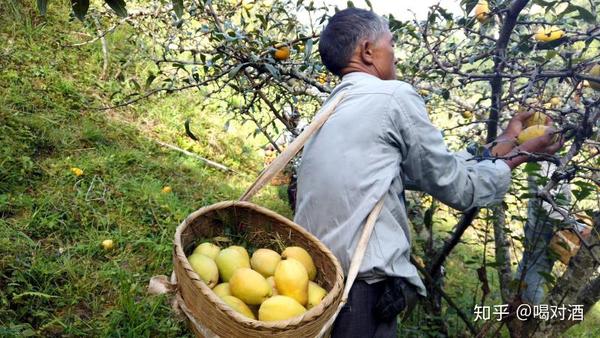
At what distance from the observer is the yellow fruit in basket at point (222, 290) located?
1137 mm

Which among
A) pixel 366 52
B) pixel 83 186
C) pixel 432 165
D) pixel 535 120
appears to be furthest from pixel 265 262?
pixel 83 186

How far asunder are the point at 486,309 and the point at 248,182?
260cm

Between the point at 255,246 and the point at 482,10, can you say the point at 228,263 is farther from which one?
the point at 482,10

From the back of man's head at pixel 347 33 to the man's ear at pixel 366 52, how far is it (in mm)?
15

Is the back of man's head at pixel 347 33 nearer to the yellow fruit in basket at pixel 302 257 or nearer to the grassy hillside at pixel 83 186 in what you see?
the yellow fruit in basket at pixel 302 257

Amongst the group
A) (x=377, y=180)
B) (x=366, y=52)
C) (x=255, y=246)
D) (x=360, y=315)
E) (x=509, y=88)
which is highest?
(x=366, y=52)

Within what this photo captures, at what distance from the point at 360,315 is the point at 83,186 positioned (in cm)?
237

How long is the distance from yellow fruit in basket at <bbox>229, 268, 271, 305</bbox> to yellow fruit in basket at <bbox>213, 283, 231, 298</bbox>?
0.04 feet

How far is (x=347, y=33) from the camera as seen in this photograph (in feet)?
4.76

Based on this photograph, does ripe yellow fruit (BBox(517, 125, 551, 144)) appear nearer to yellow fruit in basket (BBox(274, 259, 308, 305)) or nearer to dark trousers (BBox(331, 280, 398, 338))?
dark trousers (BBox(331, 280, 398, 338))

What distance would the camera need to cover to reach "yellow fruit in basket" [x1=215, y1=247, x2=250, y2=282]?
120 cm

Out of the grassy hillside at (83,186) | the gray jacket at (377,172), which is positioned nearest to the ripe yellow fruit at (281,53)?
the gray jacket at (377,172)

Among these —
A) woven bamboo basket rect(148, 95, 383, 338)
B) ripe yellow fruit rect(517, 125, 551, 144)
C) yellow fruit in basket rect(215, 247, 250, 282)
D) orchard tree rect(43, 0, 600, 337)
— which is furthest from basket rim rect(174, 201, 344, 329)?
ripe yellow fruit rect(517, 125, 551, 144)

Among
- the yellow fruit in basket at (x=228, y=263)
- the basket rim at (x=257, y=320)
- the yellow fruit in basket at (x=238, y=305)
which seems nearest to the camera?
the basket rim at (x=257, y=320)
